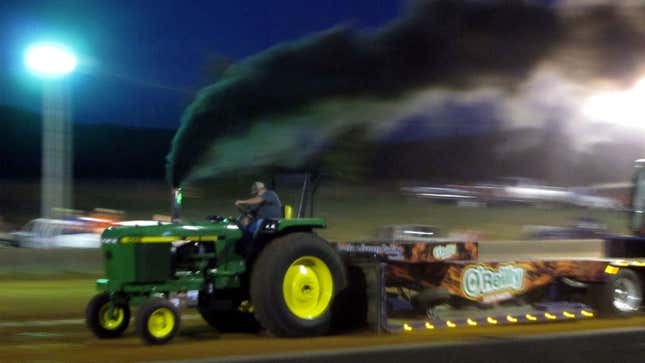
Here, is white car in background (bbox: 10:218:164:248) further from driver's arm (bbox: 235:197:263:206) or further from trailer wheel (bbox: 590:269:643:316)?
trailer wheel (bbox: 590:269:643:316)

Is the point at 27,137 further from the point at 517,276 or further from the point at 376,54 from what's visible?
the point at 517,276

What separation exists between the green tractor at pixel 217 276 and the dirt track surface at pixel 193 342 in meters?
0.25

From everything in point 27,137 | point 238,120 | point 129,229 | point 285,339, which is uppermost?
point 27,137

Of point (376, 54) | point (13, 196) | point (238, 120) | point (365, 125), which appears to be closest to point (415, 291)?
point (238, 120)

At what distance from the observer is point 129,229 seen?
9.44m

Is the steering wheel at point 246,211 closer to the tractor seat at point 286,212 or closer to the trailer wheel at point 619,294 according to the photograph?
A: the tractor seat at point 286,212

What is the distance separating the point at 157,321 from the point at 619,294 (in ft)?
22.6

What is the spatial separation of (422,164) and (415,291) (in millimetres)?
34847

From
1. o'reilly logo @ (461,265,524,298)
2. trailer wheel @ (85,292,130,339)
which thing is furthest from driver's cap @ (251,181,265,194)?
o'reilly logo @ (461,265,524,298)

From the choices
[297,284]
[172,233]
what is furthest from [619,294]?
[172,233]

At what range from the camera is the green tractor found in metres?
9.36

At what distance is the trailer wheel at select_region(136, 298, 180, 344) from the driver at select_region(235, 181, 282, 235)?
4.43ft

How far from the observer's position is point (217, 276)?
32.2ft

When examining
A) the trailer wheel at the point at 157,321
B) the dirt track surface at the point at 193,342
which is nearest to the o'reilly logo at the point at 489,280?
the dirt track surface at the point at 193,342
